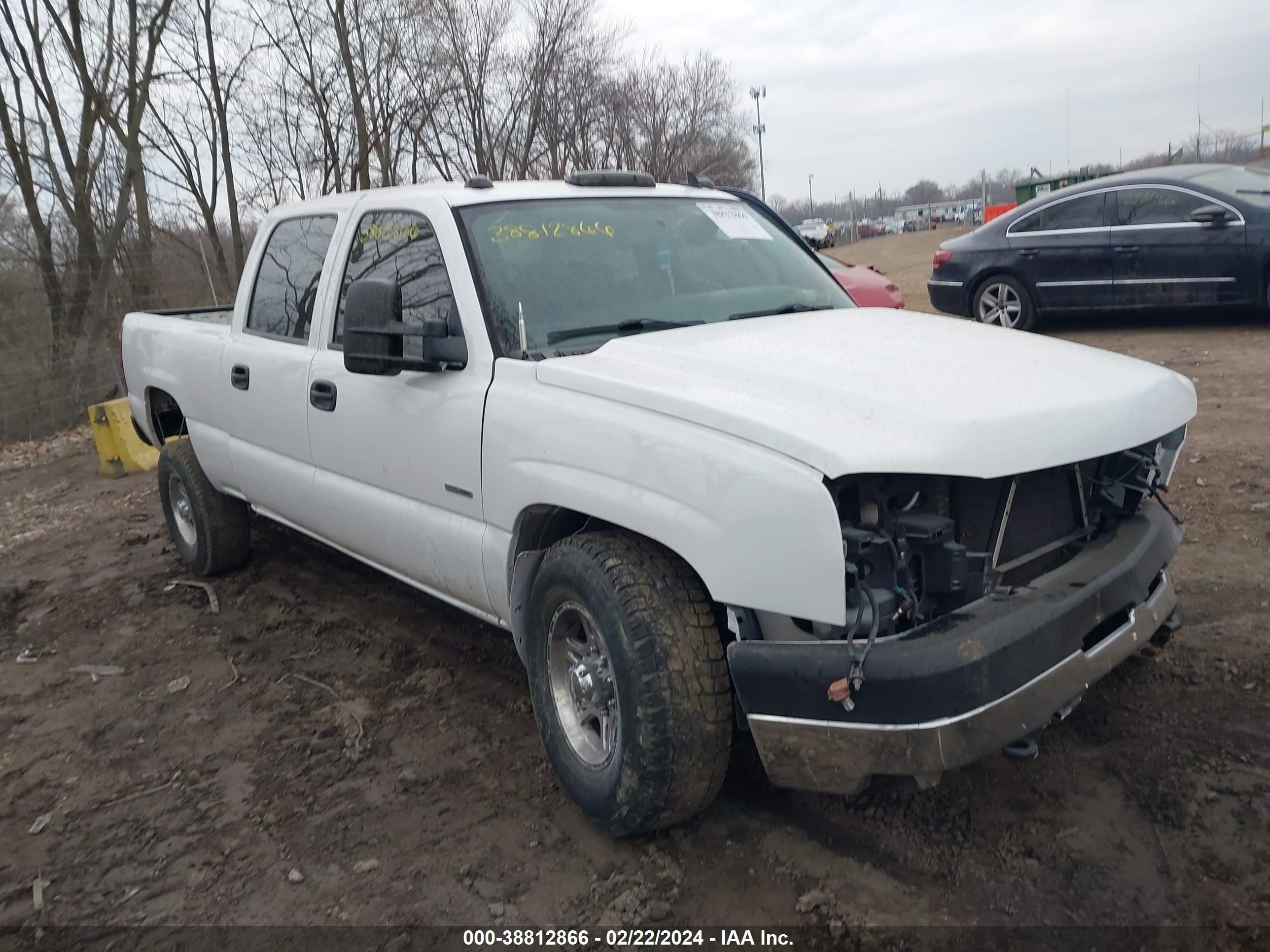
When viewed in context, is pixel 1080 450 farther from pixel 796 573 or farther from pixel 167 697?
pixel 167 697

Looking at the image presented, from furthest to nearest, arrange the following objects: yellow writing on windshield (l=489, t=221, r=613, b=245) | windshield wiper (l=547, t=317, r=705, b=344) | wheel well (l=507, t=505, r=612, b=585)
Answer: yellow writing on windshield (l=489, t=221, r=613, b=245) → windshield wiper (l=547, t=317, r=705, b=344) → wheel well (l=507, t=505, r=612, b=585)

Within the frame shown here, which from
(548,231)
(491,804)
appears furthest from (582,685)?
(548,231)

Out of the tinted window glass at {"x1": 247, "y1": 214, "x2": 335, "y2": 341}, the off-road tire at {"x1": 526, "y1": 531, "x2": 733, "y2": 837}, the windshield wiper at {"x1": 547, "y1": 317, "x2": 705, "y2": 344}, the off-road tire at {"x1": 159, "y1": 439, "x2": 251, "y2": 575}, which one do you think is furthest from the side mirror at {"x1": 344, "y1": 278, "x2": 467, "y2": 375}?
the off-road tire at {"x1": 159, "y1": 439, "x2": 251, "y2": 575}

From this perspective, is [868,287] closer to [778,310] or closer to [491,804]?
[778,310]

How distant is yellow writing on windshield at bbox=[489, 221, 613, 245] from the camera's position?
3570 millimetres

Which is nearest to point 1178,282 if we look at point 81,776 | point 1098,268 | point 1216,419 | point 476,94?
point 1098,268

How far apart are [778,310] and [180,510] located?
3926 mm

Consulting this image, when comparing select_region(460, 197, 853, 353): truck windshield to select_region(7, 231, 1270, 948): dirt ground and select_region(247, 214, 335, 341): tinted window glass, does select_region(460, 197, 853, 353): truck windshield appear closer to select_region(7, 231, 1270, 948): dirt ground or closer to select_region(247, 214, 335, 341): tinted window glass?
select_region(247, 214, 335, 341): tinted window glass

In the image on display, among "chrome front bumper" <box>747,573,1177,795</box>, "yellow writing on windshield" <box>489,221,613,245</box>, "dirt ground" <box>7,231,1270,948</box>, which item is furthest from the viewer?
"yellow writing on windshield" <box>489,221,613,245</box>

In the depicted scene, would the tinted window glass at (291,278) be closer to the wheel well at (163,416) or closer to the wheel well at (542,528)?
the wheel well at (163,416)

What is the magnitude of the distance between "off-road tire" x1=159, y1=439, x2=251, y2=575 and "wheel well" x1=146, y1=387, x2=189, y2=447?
229 millimetres

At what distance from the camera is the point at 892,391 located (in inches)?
102

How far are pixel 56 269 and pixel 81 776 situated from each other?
545 inches

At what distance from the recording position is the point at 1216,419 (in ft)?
22.1
